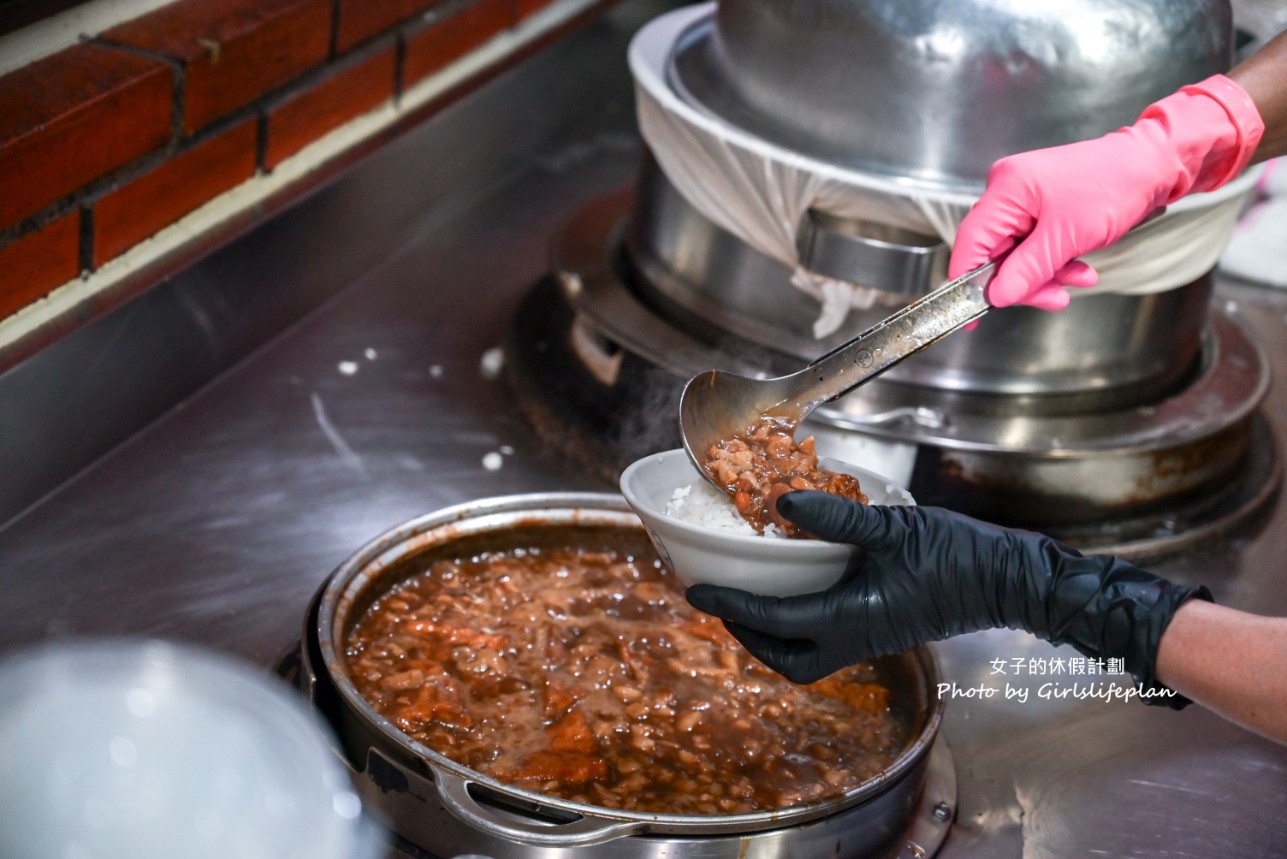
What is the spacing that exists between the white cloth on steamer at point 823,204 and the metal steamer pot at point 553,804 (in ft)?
1.81

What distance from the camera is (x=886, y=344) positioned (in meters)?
1.41

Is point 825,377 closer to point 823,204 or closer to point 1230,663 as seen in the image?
point 823,204

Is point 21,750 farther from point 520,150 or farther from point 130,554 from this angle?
point 520,150

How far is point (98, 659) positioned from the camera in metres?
1.02

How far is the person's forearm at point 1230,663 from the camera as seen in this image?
115cm

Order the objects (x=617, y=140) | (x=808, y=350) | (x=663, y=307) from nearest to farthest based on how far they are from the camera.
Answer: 1. (x=808, y=350)
2. (x=663, y=307)
3. (x=617, y=140)

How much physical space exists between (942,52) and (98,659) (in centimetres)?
121

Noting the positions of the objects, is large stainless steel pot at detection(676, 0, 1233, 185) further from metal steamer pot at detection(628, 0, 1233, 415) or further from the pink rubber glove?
the pink rubber glove

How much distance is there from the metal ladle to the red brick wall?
0.80 meters

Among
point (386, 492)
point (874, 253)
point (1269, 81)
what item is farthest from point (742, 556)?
point (1269, 81)

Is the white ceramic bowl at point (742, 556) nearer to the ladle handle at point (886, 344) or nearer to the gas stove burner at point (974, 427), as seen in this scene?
the ladle handle at point (886, 344)

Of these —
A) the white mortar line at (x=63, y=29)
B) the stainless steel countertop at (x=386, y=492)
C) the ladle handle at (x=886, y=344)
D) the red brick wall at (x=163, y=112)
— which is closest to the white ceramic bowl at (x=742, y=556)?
the ladle handle at (x=886, y=344)

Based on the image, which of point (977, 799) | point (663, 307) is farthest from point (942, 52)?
point (977, 799)

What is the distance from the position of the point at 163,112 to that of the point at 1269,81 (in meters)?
1.41
